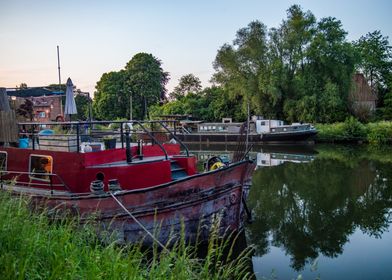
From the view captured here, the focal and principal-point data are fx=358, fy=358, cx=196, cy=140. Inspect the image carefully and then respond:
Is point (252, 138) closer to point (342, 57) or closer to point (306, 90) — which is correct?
point (306, 90)

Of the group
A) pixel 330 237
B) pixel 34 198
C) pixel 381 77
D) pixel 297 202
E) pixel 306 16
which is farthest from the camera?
pixel 381 77

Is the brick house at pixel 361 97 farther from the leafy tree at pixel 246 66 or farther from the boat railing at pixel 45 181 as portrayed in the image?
the boat railing at pixel 45 181

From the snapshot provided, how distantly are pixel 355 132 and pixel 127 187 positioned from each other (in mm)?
30990

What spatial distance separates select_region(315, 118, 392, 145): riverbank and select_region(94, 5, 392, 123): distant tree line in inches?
105

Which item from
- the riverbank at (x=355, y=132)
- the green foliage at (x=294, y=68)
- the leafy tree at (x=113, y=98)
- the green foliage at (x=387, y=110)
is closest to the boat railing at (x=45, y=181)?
the riverbank at (x=355, y=132)

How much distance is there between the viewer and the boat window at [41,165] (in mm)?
8500

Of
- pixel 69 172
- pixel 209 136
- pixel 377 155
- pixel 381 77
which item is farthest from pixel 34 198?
pixel 381 77

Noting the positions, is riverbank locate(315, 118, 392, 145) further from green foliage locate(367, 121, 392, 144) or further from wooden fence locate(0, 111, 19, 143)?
wooden fence locate(0, 111, 19, 143)

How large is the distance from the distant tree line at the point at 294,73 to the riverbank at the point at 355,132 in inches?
105

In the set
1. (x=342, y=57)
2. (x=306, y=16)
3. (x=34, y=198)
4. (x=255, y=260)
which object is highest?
(x=306, y=16)

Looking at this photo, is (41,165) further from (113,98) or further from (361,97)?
(113,98)

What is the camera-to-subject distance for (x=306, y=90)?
38688 millimetres

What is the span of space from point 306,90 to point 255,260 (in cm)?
3336

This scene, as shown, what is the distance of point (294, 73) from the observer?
134 ft
